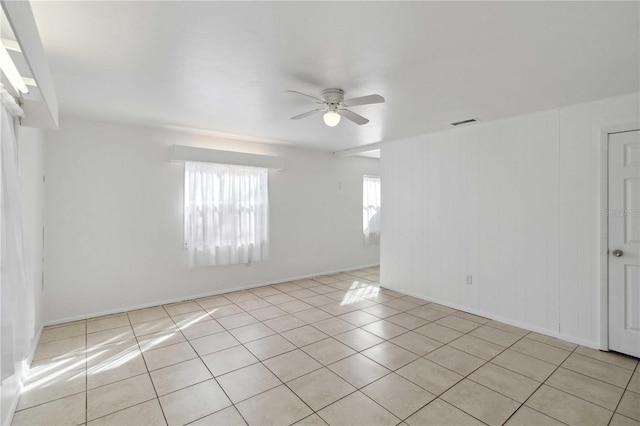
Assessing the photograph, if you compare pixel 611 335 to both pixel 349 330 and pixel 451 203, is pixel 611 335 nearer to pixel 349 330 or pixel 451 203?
pixel 451 203

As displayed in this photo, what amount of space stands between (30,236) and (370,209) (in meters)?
5.53

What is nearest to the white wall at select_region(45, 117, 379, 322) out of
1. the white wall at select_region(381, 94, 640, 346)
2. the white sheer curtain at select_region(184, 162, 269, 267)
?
the white sheer curtain at select_region(184, 162, 269, 267)

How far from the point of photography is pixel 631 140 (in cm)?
286

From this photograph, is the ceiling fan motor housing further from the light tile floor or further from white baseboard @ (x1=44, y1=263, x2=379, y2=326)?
white baseboard @ (x1=44, y1=263, x2=379, y2=326)

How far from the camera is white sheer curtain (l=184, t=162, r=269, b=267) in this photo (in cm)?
447

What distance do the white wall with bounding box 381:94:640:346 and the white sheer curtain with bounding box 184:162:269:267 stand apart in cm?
225

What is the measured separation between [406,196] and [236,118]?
273 centimetres

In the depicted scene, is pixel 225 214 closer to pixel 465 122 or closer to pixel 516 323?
pixel 465 122

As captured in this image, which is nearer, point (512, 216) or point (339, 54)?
point (339, 54)

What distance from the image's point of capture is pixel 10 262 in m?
1.58

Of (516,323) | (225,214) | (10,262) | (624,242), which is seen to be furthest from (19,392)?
(624,242)

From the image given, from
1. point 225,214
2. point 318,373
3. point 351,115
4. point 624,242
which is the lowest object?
point 318,373

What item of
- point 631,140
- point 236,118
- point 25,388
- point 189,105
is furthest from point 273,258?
point 631,140

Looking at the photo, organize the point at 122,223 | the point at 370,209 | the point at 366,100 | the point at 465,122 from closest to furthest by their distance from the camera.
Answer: the point at 366,100 → the point at 465,122 → the point at 122,223 → the point at 370,209
